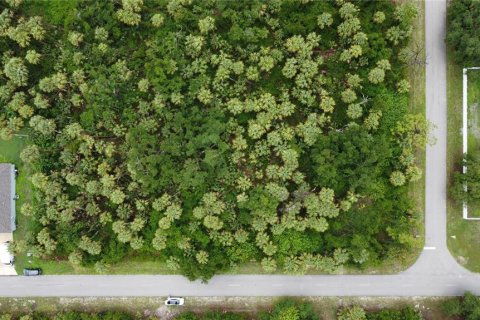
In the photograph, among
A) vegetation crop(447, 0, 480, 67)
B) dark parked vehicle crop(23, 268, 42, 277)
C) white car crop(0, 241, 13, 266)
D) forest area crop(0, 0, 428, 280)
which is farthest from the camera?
white car crop(0, 241, 13, 266)

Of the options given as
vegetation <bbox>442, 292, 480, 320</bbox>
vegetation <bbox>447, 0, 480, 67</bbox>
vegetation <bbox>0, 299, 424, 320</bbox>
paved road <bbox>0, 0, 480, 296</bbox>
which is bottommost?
vegetation <bbox>0, 299, 424, 320</bbox>

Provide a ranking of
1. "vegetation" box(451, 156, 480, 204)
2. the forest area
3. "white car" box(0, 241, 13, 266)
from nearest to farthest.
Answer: "vegetation" box(451, 156, 480, 204)
the forest area
"white car" box(0, 241, 13, 266)

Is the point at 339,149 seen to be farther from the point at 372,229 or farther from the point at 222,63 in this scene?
the point at 222,63

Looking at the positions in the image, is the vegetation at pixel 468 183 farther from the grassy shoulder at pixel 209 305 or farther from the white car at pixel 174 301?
the white car at pixel 174 301

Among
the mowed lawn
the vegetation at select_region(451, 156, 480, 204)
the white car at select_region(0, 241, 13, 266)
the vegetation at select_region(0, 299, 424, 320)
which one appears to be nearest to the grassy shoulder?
the vegetation at select_region(0, 299, 424, 320)

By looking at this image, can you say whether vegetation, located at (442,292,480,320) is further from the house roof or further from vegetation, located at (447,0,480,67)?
the house roof

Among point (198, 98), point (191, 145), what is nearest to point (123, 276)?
point (191, 145)

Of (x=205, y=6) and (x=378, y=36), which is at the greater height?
(x=205, y=6)
